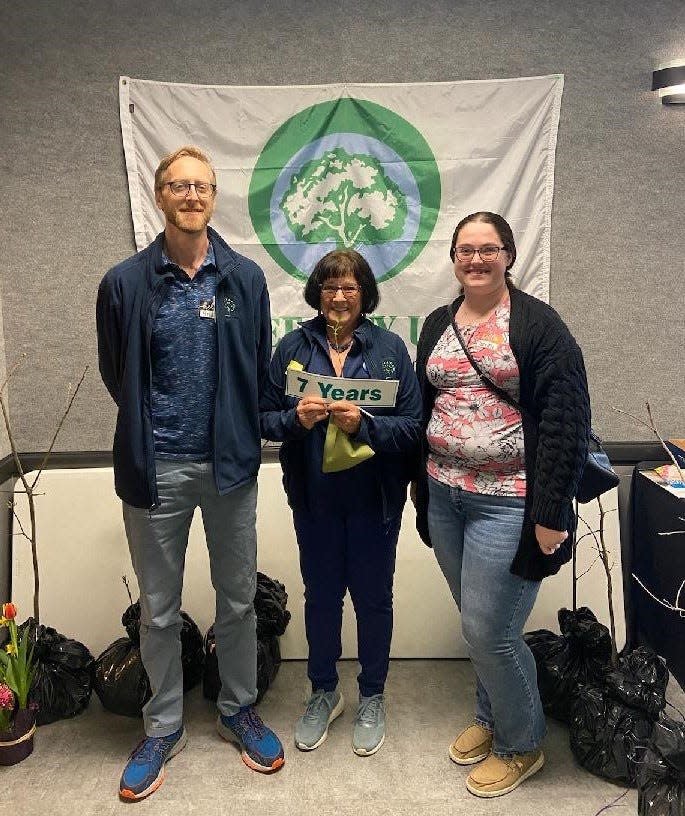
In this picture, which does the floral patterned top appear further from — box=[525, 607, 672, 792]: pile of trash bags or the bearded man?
box=[525, 607, 672, 792]: pile of trash bags

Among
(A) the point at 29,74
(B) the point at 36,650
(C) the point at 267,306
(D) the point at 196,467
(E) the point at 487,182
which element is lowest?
(B) the point at 36,650

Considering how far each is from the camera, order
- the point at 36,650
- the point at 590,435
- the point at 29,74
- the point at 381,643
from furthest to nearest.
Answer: the point at 29,74 < the point at 36,650 < the point at 381,643 < the point at 590,435

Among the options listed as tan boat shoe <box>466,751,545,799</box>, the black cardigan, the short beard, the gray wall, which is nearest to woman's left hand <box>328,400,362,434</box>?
the black cardigan

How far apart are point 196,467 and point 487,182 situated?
4.96 feet

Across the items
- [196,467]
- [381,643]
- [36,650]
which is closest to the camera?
[196,467]

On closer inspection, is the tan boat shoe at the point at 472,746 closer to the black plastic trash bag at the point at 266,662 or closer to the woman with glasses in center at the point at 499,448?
the woman with glasses in center at the point at 499,448

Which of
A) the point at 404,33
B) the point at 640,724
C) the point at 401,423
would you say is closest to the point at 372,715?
the point at 640,724

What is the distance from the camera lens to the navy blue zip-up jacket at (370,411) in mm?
1849

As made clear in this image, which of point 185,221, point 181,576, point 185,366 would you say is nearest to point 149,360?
point 185,366

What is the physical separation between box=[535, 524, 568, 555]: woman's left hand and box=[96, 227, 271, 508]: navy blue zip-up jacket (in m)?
0.75

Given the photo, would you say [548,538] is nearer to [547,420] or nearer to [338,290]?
[547,420]

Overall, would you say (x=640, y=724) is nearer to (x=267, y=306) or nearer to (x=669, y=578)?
(x=669, y=578)

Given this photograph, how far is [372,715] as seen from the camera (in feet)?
6.86

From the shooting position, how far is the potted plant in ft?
6.56
